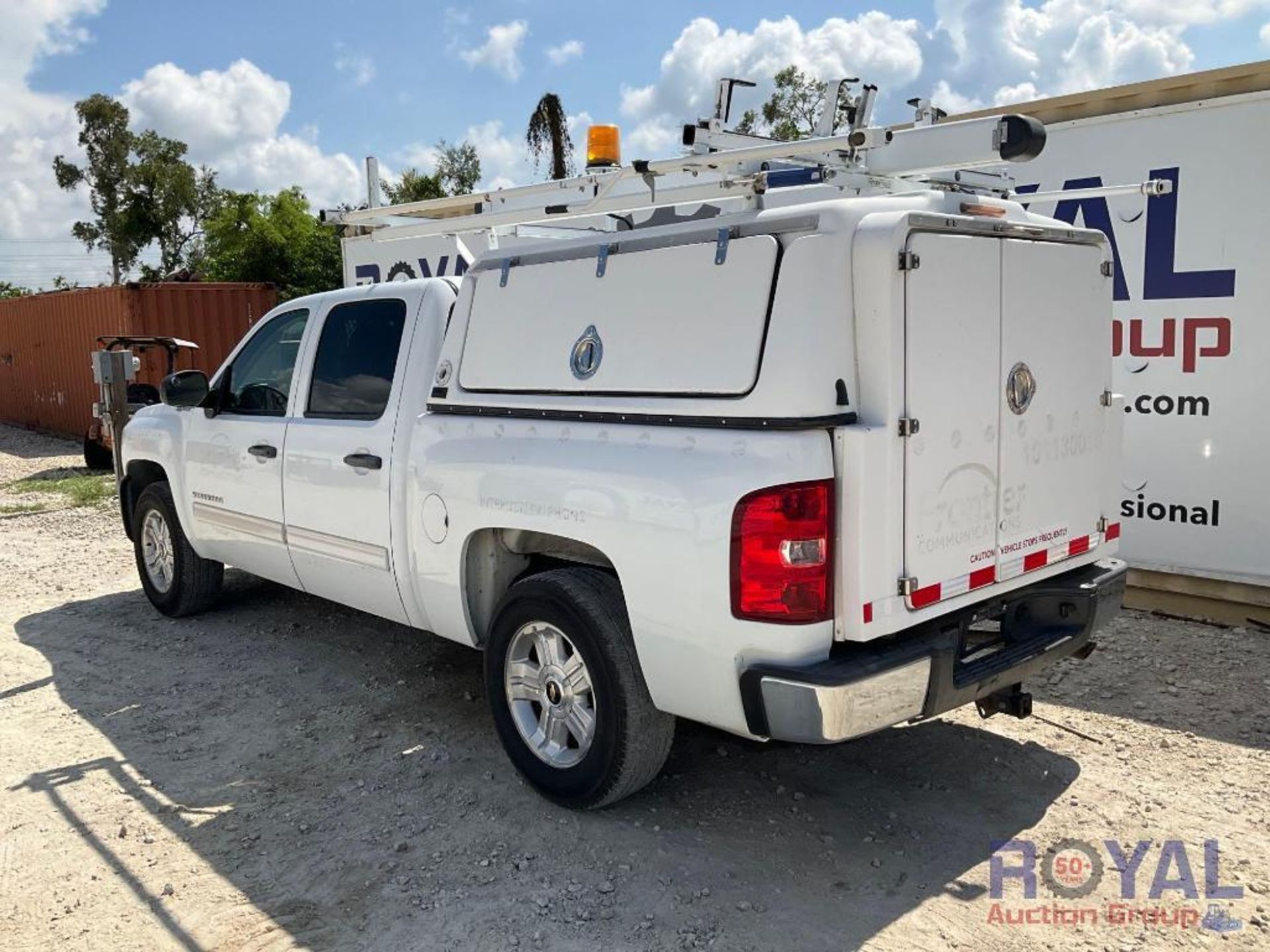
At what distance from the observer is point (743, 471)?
3012 millimetres

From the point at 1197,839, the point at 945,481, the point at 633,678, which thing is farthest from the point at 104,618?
the point at 1197,839

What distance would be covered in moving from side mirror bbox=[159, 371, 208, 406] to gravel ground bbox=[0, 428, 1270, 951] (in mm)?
1385

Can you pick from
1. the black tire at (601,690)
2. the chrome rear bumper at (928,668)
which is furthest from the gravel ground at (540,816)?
the chrome rear bumper at (928,668)

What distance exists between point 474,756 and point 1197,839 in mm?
2652

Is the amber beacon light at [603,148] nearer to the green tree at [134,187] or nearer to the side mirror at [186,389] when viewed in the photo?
the side mirror at [186,389]

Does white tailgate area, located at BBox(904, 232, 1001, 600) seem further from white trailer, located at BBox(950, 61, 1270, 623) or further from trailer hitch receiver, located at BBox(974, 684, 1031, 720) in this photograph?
white trailer, located at BBox(950, 61, 1270, 623)

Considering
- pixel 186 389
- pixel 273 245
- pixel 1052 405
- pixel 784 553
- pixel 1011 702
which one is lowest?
pixel 1011 702

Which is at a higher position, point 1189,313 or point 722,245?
point 722,245

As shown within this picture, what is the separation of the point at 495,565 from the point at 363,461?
0.80m

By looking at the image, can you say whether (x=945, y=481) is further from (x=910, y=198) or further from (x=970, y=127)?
(x=970, y=127)

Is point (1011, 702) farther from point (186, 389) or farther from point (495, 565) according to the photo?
point (186, 389)

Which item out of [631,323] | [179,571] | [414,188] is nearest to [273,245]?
[414,188]

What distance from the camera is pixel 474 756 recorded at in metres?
4.29

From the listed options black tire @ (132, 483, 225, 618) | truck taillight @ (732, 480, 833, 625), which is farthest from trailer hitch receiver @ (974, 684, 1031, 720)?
black tire @ (132, 483, 225, 618)
